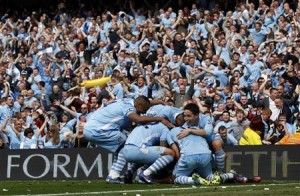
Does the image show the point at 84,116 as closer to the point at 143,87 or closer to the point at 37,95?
the point at 143,87

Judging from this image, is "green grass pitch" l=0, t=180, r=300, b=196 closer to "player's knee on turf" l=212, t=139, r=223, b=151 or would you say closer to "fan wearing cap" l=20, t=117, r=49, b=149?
"player's knee on turf" l=212, t=139, r=223, b=151

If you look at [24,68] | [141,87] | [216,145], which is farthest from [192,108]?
[24,68]

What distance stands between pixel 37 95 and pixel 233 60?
5.81m

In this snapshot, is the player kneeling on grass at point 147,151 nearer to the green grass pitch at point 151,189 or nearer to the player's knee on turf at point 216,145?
the green grass pitch at point 151,189

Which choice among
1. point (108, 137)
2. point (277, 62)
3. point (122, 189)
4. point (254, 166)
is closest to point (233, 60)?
point (277, 62)

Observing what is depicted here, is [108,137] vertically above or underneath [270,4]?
underneath

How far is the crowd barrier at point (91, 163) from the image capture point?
2075cm

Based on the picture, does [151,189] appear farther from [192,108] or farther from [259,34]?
[259,34]

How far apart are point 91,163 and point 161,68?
260 inches

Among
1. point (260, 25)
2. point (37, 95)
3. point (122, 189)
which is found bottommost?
point (122, 189)

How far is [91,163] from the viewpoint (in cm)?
2244

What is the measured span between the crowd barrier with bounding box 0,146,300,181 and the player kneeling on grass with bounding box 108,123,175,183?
2716 mm

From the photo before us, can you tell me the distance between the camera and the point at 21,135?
2595 centimetres

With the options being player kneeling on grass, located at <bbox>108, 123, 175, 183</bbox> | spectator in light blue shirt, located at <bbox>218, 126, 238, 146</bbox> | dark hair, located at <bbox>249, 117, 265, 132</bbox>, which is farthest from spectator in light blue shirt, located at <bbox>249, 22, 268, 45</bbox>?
player kneeling on grass, located at <bbox>108, 123, 175, 183</bbox>
